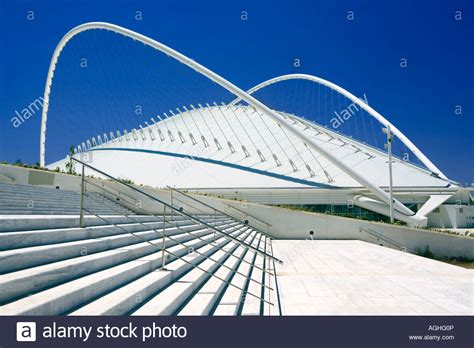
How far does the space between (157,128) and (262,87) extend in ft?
63.5

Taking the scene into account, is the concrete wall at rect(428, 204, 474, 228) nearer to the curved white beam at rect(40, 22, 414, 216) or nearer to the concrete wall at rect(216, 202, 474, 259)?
the curved white beam at rect(40, 22, 414, 216)

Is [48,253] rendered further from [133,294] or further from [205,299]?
[205,299]

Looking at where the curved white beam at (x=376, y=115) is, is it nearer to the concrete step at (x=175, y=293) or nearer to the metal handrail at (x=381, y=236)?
the metal handrail at (x=381, y=236)

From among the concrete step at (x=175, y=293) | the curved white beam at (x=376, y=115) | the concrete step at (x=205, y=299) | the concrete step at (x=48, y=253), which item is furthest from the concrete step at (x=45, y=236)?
the curved white beam at (x=376, y=115)

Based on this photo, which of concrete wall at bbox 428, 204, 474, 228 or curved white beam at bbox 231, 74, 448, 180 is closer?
→ concrete wall at bbox 428, 204, 474, 228

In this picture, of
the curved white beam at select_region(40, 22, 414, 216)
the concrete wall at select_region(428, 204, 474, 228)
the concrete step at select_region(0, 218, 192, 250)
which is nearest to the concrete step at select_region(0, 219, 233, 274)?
the concrete step at select_region(0, 218, 192, 250)

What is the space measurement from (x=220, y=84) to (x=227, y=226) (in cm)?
1491

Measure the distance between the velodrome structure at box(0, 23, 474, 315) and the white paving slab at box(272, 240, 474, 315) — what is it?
6cm

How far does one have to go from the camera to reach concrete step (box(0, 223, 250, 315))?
11.8 ft

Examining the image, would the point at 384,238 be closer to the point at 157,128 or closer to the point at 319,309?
the point at 319,309

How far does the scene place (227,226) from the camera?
55.8ft

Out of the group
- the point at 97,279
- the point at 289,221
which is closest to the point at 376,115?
the point at 289,221

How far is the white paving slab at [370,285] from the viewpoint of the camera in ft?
22.8

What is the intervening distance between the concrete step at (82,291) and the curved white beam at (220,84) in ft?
60.5
